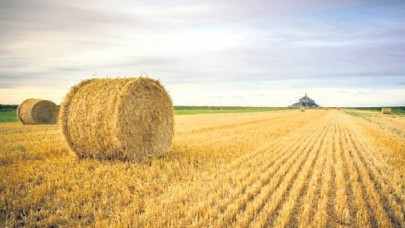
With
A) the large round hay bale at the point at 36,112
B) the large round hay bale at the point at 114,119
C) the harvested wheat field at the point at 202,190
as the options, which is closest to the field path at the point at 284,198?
the harvested wheat field at the point at 202,190

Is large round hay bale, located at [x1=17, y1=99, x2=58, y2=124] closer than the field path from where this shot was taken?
No

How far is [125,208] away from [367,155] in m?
8.85

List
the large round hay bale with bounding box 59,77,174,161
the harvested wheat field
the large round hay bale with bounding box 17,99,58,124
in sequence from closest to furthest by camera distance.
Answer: the harvested wheat field → the large round hay bale with bounding box 59,77,174,161 → the large round hay bale with bounding box 17,99,58,124

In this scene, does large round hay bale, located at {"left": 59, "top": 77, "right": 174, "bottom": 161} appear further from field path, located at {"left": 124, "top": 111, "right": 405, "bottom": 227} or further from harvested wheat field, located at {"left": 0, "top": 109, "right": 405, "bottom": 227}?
field path, located at {"left": 124, "top": 111, "right": 405, "bottom": 227}

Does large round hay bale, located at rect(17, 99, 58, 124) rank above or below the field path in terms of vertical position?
above

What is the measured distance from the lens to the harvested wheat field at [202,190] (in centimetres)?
501

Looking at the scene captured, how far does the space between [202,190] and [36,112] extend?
60.3ft

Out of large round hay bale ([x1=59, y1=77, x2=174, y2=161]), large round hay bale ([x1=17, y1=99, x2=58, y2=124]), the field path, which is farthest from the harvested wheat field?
large round hay bale ([x1=17, y1=99, x2=58, y2=124])

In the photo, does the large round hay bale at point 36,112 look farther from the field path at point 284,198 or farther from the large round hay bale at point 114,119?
the field path at point 284,198

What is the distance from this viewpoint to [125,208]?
5348 millimetres

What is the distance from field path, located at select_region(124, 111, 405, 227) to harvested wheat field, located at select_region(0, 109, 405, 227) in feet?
0.06

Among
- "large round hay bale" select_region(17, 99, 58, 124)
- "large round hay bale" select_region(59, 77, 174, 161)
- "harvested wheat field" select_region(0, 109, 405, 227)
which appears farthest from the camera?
"large round hay bale" select_region(17, 99, 58, 124)

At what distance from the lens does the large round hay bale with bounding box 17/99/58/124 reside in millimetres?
21172

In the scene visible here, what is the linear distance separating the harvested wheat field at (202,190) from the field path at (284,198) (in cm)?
2
